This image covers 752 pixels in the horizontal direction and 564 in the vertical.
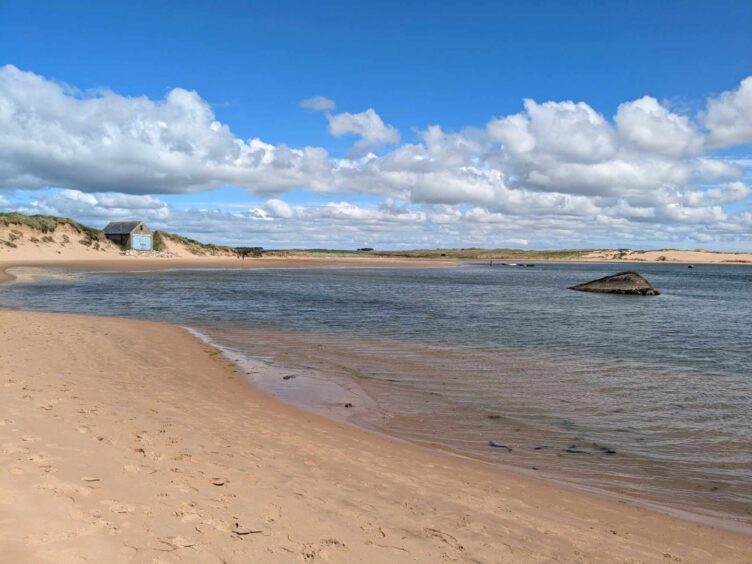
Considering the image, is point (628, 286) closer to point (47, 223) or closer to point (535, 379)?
point (535, 379)

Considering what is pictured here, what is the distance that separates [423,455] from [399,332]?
1398 cm

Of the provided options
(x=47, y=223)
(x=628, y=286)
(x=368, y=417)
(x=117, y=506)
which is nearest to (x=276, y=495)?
(x=117, y=506)

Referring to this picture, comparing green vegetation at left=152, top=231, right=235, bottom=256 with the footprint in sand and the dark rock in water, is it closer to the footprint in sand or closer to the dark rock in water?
the dark rock in water

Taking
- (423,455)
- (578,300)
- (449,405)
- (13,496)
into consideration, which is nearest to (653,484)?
(423,455)

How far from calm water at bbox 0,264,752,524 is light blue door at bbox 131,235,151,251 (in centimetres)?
6997

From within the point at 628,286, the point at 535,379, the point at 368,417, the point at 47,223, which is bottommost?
the point at 368,417

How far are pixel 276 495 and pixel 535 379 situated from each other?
9.93m

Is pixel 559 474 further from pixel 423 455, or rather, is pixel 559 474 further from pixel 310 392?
pixel 310 392

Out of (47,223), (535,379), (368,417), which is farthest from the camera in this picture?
(47,223)

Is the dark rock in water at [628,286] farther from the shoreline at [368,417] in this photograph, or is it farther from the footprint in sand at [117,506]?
the footprint in sand at [117,506]

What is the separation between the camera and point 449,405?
452 inches

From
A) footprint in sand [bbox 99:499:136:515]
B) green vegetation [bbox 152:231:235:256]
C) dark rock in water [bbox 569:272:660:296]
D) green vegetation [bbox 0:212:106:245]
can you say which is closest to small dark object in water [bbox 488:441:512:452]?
footprint in sand [bbox 99:499:136:515]

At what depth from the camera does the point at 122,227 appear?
98688 millimetres

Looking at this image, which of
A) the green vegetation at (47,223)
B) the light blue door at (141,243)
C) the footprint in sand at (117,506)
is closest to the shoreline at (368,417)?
the footprint in sand at (117,506)
